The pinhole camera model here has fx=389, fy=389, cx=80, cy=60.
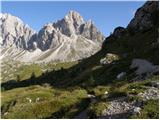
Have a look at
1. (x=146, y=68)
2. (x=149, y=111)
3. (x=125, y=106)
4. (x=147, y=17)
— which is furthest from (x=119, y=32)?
(x=149, y=111)

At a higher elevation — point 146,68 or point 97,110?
point 146,68

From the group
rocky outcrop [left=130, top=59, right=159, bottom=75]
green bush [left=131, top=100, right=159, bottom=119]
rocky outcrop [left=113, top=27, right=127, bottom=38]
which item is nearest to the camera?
green bush [left=131, top=100, right=159, bottom=119]

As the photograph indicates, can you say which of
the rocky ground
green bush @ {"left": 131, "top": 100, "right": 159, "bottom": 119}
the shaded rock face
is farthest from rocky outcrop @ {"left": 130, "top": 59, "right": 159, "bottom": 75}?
the shaded rock face

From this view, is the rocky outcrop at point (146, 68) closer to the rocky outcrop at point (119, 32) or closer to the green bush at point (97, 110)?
the green bush at point (97, 110)

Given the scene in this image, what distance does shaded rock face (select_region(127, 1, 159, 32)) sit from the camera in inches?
5724

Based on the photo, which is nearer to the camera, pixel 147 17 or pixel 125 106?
Result: pixel 125 106

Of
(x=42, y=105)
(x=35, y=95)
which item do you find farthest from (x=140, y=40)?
(x=42, y=105)

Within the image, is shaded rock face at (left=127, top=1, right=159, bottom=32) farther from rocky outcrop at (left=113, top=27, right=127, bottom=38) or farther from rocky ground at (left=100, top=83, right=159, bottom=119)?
rocky ground at (left=100, top=83, right=159, bottom=119)

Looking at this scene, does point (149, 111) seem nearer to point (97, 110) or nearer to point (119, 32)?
point (97, 110)

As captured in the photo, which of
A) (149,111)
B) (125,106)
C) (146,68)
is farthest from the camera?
(146,68)

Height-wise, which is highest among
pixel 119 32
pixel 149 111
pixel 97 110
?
pixel 119 32

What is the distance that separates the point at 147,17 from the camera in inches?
5871

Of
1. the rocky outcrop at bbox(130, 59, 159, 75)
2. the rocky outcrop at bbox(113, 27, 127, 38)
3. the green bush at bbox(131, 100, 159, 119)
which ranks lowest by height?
the green bush at bbox(131, 100, 159, 119)

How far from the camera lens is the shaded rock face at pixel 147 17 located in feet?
477
